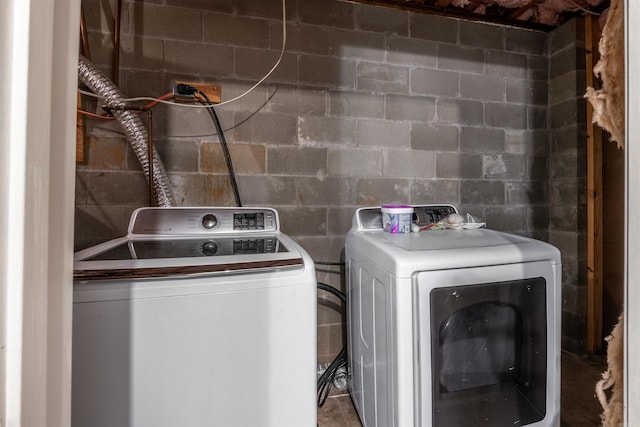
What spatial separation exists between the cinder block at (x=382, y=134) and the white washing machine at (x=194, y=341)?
1.21m

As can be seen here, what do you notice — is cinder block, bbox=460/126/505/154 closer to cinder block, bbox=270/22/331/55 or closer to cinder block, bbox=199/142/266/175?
cinder block, bbox=270/22/331/55

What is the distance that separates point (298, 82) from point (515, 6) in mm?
1511

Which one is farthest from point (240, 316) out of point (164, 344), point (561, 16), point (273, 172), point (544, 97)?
point (561, 16)

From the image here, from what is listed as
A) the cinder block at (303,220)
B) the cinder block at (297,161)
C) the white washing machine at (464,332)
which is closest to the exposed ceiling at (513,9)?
→ the cinder block at (297,161)

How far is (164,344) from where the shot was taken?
72cm

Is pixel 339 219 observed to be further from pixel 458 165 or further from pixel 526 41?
pixel 526 41

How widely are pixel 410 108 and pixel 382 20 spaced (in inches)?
22.5

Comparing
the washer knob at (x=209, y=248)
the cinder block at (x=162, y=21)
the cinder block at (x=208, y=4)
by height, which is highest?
the cinder block at (x=208, y=4)

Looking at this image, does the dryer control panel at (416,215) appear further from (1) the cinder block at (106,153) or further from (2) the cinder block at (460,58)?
(1) the cinder block at (106,153)

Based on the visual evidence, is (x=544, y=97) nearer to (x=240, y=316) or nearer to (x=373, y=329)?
(x=373, y=329)

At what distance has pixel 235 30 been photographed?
1697 millimetres

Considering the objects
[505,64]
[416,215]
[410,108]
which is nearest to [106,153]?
[416,215]

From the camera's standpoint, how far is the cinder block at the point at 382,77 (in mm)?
1853

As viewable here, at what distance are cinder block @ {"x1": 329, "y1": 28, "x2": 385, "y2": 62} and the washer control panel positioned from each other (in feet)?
3.78
